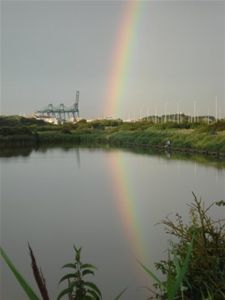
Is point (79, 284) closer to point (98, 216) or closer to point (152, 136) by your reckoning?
point (98, 216)

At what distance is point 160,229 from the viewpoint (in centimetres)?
705

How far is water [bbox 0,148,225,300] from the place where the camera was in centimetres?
495

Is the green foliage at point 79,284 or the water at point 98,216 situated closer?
the green foliage at point 79,284

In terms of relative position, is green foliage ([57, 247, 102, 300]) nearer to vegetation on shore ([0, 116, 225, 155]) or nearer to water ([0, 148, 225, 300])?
water ([0, 148, 225, 300])

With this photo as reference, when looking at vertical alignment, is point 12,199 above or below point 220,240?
below

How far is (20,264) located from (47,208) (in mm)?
3947

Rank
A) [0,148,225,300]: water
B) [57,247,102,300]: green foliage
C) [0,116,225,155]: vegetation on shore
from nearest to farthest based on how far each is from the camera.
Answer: [57,247,102,300]: green foliage, [0,148,225,300]: water, [0,116,225,155]: vegetation on shore

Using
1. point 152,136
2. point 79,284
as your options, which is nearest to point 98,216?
point 79,284

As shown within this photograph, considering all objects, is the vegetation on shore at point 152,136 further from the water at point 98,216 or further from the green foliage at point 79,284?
the green foliage at point 79,284


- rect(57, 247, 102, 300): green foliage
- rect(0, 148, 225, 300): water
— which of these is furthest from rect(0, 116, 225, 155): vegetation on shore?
rect(57, 247, 102, 300): green foliage

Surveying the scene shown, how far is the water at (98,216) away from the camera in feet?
16.2

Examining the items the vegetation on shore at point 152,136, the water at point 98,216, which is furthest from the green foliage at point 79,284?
the vegetation on shore at point 152,136

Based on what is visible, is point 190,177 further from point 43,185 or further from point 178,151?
point 178,151

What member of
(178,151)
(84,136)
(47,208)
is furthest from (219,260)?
(84,136)
